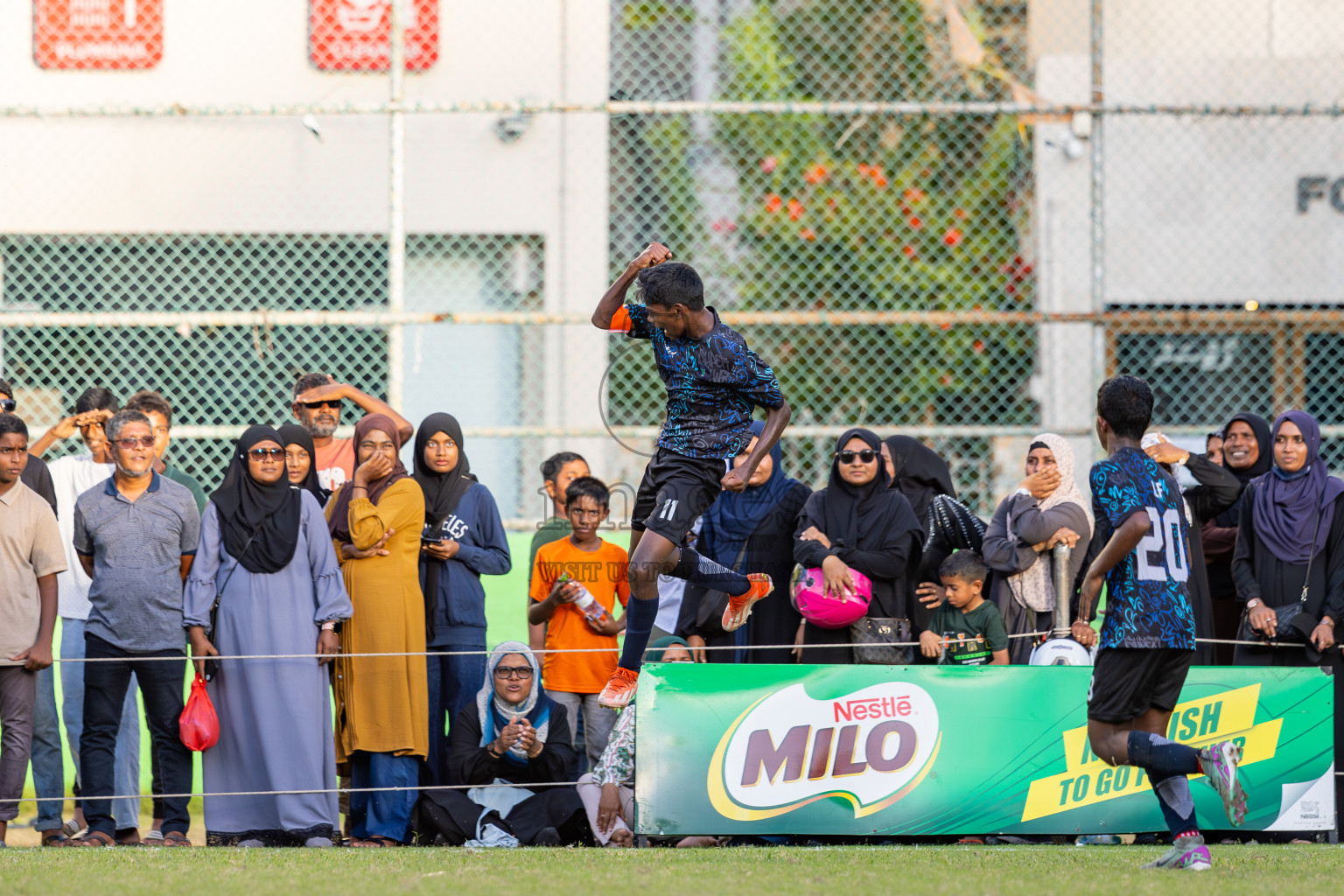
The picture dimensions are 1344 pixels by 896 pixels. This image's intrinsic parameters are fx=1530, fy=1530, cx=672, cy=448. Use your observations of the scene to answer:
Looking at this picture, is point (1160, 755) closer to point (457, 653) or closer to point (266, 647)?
point (457, 653)

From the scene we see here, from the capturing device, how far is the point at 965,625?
8.03m

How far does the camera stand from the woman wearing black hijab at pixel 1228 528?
8.71m

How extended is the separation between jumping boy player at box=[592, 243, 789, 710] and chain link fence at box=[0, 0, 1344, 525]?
2.16 m

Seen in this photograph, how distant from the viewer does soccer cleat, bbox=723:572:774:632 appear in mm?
7656

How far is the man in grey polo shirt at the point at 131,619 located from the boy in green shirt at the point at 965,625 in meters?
3.82

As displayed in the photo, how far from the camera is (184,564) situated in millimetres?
7828

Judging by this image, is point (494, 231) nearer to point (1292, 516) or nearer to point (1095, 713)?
point (1292, 516)

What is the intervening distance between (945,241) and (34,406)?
7862 mm

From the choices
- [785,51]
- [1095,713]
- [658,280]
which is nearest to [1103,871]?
[1095,713]

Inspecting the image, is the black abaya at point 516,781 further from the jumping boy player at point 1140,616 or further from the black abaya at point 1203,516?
the black abaya at point 1203,516

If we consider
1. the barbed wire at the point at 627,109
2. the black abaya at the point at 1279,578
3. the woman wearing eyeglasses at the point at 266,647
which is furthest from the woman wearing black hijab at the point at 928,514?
the woman wearing eyeglasses at the point at 266,647

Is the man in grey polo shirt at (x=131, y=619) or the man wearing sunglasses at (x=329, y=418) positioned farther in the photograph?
the man wearing sunglasses at (x=329, y=418)

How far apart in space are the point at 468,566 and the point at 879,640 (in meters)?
2.21

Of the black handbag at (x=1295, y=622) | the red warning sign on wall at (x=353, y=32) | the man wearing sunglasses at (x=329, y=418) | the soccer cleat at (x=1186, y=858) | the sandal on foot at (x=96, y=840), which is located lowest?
the sandal on foot at (x=96, y=840)
